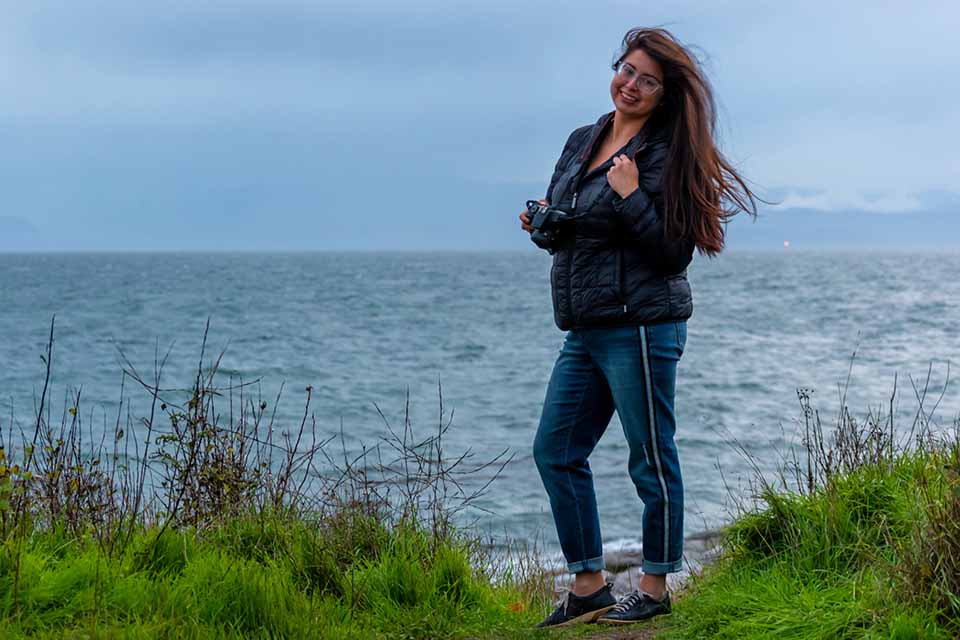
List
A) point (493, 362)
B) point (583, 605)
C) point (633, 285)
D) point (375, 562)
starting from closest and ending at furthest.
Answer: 1. point (633, 285)
2. point (583, 605)
3. point (375, 562)
4. point (493, 362)

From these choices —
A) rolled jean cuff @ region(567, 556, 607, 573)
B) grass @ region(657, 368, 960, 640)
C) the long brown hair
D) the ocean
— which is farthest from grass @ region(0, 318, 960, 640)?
the long brown hair

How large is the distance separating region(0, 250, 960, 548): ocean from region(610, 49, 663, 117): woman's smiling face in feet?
7.20

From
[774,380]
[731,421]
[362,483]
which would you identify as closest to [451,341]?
[774,380]

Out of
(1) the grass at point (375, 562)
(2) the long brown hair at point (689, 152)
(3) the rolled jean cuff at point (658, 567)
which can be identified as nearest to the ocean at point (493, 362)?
(1) the grass at point (375, 562)

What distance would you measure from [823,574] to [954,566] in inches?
34.3

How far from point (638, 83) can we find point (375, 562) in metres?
2.35

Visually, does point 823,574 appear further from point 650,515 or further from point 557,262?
point 557,262

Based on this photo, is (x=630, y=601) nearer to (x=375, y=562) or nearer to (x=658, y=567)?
(x=658, y=567)

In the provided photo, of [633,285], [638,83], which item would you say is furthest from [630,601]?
[638,83]

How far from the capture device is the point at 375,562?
438cm

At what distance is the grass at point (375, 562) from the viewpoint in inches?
134

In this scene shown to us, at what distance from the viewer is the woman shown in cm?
384

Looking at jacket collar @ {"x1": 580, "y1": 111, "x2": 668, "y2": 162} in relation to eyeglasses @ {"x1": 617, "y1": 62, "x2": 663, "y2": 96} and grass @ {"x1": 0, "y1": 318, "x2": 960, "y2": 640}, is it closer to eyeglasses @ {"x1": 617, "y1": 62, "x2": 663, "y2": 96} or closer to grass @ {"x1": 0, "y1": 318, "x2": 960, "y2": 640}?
eyeglasses @ {"x1": 617, "y1": 62, "x2": 663, "y2": 96}

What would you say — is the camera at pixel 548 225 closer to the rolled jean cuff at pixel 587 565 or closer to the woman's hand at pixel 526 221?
the woman's hand at pixel 526 221
